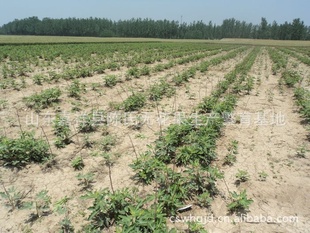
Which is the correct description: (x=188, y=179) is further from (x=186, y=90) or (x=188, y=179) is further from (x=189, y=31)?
(x=189, y=31)

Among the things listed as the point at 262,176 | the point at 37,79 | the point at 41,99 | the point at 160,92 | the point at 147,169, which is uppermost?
the point at 37,79

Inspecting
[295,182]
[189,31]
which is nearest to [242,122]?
[295,182]

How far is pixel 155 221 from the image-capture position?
294 cm

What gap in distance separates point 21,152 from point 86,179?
4.91ft

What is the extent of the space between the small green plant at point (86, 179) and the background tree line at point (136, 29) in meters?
107

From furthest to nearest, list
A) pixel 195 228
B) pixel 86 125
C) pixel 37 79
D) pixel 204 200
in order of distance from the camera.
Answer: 1. pixel 37 79
2. pixel 86 125
3. pixel 204 200
4. pixel 195 228

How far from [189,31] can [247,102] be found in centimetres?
11741

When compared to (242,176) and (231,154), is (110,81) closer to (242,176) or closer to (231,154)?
(231,154)

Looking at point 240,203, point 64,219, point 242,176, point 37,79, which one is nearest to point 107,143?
point 64,219

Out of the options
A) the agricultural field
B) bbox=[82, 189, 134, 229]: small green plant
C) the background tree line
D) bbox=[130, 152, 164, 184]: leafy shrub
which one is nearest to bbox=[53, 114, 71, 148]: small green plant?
the agricultural field

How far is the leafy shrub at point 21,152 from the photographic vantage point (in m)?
4.47

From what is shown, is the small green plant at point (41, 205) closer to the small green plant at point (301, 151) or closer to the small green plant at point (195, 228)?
the small green plant at point (195, 228)

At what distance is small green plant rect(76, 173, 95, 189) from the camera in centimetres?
387

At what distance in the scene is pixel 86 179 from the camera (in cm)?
412
